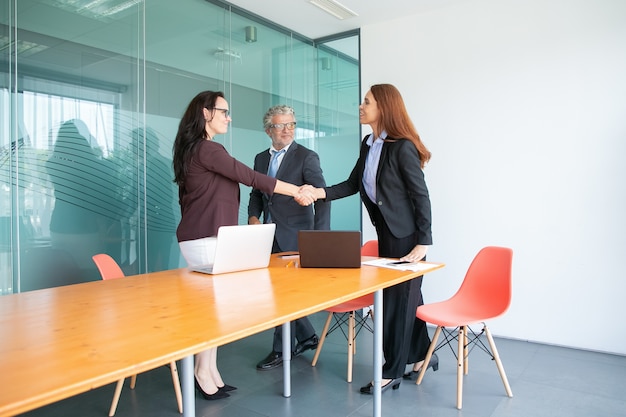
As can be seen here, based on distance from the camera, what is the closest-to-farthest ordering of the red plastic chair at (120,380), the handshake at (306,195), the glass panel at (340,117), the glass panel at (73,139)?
the red plastic chair at (120,380) → the handshake at (306,195) → the glass panel at (73,139) → the glass panel at (340,117)

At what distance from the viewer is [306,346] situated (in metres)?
3.75

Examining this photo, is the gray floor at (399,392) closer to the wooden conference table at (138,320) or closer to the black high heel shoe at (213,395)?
the black high heel shoe at (213,395)

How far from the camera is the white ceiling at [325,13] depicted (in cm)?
455

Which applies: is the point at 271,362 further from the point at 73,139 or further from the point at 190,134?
the point at 73,139

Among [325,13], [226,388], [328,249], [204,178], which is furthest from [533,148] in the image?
[226,388]

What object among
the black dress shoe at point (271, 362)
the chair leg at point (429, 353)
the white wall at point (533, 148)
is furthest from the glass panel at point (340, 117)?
the chair leg at point (429, 353)

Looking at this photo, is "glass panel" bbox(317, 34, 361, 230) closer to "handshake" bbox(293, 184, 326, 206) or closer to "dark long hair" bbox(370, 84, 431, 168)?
"handshake" bbox(293, 184, 326, 206)

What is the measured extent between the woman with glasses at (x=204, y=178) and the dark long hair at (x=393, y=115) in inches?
34.1

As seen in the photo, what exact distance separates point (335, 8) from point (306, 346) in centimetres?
324

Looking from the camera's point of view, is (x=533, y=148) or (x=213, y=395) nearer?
(x=213, y=395)

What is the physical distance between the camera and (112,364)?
1058mm

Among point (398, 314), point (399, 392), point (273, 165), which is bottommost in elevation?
point (399, 392)

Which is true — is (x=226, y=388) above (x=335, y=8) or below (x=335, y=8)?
below

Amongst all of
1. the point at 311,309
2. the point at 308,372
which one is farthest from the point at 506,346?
the point at 311,309
